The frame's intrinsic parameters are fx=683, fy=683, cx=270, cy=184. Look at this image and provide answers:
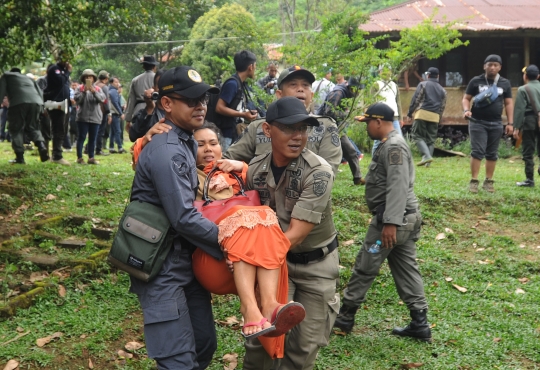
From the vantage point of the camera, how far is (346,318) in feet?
19.9

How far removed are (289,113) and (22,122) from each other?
8.79 metres

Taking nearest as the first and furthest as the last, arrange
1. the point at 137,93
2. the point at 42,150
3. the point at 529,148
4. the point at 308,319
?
the point at 308,319 < the point at 137,93 < the point at 529,148 < the point at 42,150

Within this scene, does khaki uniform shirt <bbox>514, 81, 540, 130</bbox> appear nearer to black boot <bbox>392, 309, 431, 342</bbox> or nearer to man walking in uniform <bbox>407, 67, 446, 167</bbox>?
man walking in uniform <bbox>407, 67, 446, 167</bbox>

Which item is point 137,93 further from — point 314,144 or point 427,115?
point 427,115

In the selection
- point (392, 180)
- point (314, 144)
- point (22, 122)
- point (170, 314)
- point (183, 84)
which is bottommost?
point (22, 122)

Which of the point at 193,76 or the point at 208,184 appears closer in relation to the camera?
the point at 193,76

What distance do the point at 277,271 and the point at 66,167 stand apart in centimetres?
860

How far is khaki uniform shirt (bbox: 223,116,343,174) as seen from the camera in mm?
4641

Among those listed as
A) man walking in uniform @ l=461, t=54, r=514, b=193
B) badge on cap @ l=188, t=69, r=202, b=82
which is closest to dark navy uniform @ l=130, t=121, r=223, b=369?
badge on cap @ l=188, t=69, r=202, b=82

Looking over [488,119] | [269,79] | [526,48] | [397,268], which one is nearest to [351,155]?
[269,79]

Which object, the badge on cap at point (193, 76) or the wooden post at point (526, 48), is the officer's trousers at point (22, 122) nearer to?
the badge on cap at point (193, 76)

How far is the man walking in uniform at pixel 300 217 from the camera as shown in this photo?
13.0 ft

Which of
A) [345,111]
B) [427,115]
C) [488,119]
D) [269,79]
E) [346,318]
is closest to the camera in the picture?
[346,318]

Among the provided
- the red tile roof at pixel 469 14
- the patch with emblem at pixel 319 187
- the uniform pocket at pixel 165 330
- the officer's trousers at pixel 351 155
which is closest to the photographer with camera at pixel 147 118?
the patch with emblem at pixel 319 187
